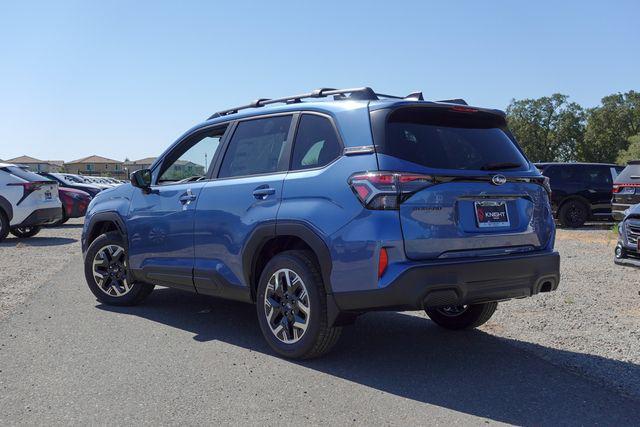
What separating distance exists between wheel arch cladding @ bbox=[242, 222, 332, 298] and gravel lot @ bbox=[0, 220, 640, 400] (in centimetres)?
200

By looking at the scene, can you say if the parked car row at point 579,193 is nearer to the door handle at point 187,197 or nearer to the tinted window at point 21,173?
the tinted window at point 21,173

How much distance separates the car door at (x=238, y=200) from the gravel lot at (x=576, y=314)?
2362 millimetres

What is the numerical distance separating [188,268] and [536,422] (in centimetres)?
335

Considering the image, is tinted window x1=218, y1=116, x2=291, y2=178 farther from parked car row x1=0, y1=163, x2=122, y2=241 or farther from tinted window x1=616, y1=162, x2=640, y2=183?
parked car row x1=0, y1=163, x2=122, y2=241

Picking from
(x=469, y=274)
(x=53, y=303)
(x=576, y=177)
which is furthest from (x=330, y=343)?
(x=576, y=177)

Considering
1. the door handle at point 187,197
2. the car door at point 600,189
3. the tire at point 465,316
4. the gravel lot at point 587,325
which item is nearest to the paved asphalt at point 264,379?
the tire at point 465,316

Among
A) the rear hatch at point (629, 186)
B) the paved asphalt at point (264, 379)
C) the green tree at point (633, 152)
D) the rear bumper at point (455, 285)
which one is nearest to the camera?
the paved asphalt at point (264, 379)

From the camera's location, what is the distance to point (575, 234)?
55.1ft

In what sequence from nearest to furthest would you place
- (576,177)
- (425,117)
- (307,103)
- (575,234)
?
(425,117) → (307,103) → (575,234) → (576,177)

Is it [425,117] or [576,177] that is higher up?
[425,117]

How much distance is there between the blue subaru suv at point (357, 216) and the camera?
13.8 feet

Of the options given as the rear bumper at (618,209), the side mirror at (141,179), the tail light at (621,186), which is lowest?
the rear bumper at (618,209)

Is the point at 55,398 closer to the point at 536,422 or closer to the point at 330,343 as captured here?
the point at 330,343

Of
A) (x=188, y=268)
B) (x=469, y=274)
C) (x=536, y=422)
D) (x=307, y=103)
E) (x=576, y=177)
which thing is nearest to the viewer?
(x=536, y=422)
